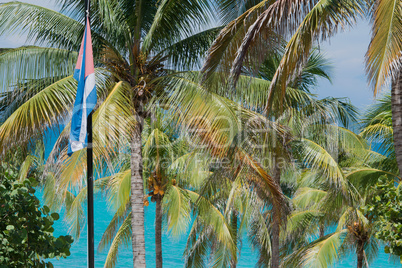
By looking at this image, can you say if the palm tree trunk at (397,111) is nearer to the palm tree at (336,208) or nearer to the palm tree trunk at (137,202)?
the palm tree at (336,208)

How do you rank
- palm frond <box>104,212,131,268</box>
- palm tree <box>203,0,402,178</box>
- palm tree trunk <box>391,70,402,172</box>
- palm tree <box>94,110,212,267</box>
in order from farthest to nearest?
palm frond <box>104,212,131,268</box> < palm tree <box>94,110,212,267</box> < palm tree trunk <box>391,70,402,172</box> < palm tree <box>203,0,402,178</box>

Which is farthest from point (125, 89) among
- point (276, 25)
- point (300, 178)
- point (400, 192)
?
point (300, 178)

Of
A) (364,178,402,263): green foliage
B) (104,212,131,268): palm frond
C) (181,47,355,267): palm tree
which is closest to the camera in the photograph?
(364,178,402,263): green foliage

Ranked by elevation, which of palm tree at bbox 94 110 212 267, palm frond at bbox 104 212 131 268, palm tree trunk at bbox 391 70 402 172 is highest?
palm tree trunk at bbox 391 70 402 172

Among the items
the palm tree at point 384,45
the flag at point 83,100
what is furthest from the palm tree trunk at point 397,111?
the flag at point 83,100

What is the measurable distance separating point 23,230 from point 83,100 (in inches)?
91.8

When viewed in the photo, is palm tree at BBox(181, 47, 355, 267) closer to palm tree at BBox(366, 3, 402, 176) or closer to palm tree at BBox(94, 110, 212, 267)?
palm tree at BBox(94, 110, 212, 267)

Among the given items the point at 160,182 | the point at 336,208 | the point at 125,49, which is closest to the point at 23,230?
the point at 125,49

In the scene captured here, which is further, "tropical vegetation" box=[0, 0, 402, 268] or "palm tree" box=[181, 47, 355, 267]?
"palm tree" box=[181, 47, 355, 267]

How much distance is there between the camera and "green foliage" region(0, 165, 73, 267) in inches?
205

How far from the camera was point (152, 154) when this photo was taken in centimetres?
1500

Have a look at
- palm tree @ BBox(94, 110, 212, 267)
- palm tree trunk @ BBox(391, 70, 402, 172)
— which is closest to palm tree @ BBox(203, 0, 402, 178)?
palm tree trunk @ BBox(391, 70, 402, 172)

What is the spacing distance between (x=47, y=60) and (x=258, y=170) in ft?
15.6

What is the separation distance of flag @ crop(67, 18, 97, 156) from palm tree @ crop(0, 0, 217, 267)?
181cm
